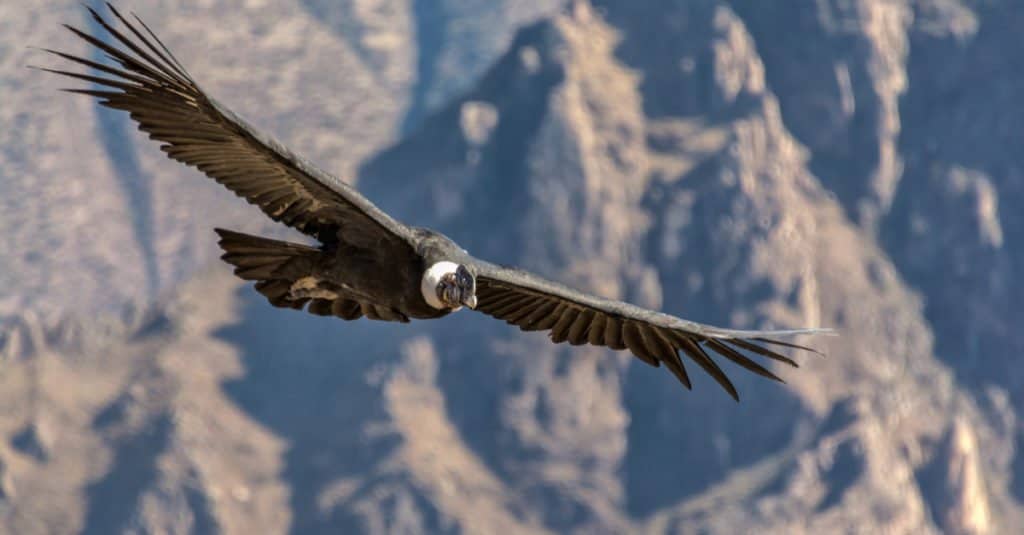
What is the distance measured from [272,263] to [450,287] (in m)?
4.52

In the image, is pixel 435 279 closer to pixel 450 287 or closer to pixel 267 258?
pixel 450 287

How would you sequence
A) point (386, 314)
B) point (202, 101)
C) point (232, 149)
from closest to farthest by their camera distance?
point (202, 101)
point (232, 149)
point (386, 314)

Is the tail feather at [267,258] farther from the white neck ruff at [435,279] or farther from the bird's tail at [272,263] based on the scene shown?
the white neck ruff at [435,279]

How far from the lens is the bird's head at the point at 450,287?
122ft

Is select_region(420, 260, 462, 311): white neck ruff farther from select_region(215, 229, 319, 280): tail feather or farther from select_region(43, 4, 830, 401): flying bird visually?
select_region(215, 229, 319, 280): tail feather

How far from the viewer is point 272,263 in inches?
1576

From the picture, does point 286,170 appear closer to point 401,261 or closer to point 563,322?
point 401,261

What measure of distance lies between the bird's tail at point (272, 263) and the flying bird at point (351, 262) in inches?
0.8

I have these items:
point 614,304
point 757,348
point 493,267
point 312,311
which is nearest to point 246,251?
point 312,311

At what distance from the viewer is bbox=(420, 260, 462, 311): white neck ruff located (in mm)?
37562

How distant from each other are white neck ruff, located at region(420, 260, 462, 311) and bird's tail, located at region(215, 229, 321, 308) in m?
2.83

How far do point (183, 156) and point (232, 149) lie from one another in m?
0.92

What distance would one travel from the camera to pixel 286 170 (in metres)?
38.0

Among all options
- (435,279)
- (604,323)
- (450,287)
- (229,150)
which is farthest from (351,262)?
(604,323)
